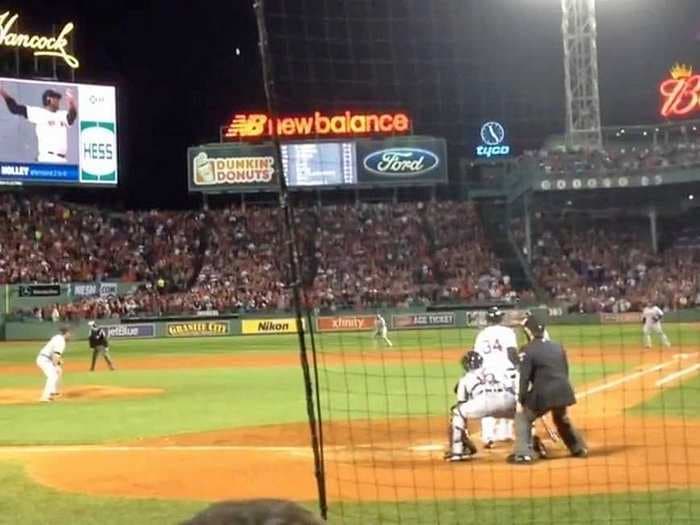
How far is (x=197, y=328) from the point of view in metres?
46.1

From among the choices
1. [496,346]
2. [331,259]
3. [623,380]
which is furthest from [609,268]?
[496,346]

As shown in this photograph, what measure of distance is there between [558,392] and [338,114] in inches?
1906

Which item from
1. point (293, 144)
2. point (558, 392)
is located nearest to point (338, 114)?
point (293, 144)

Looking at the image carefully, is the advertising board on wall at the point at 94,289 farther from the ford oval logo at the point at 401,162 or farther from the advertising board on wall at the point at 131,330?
the ford oval logo at the point at 401,162

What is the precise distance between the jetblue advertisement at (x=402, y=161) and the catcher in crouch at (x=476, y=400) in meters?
44.8

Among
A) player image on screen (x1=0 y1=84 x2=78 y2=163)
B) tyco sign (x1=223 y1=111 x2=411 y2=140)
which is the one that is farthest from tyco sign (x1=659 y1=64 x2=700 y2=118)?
player image on screen (x1=0 y1=84 x2=78 y2=163)

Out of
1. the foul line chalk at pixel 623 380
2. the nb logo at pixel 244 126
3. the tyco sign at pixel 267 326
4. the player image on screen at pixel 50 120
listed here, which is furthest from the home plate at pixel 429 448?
the nb logo at pixel 244 126

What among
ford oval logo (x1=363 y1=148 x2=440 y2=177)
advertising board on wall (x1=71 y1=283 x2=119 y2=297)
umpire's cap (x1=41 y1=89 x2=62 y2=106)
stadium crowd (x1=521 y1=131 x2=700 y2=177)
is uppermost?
umpire's cap (x1=41 y1=89 x2=62 y2=106)

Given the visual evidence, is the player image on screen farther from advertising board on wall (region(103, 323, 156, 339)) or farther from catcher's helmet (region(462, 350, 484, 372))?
catcher's helmet (region(462, 350, 484, 372))

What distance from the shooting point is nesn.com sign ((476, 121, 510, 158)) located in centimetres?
5922

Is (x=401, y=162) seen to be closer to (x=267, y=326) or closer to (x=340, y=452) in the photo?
(x=267, y=326)

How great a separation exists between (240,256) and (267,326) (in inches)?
369

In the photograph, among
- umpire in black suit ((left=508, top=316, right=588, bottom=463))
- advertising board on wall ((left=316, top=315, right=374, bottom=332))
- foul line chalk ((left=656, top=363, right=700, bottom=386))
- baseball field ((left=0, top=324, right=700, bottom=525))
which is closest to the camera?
baseball field ((left=0, top=324, right=700, bottom=525))

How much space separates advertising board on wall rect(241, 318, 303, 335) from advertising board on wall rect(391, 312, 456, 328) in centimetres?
484
